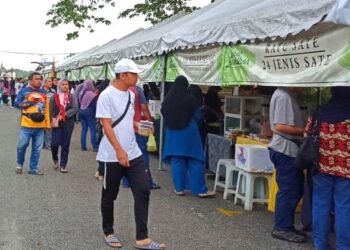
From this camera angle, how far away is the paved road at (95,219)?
17.8 feet

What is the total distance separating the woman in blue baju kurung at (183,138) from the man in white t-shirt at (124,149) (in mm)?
2334

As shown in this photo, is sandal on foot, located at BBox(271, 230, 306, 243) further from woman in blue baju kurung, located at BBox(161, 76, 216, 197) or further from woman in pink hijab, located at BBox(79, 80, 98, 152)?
woman in pink hijab, located at BBox(79, 80, 98, 152)

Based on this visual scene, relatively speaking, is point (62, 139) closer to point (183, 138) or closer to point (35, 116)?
point (35, 116)

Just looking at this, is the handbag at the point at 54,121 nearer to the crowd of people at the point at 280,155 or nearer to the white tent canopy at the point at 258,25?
the white tent canopy at the point at 258,25

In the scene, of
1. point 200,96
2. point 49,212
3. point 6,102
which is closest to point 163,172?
point 200,96

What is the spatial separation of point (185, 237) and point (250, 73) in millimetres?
1886

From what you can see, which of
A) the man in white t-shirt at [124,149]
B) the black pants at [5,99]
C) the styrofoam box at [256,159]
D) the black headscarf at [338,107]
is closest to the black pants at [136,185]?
the man in white t-shirt at [124,149]

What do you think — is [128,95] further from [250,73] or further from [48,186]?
Answer: [48,186]

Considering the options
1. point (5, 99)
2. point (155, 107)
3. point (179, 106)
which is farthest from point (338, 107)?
point (5, 99)

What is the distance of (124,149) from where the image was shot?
16.4ft

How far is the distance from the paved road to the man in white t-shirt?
1.49 feet

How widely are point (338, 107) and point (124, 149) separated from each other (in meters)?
1.94

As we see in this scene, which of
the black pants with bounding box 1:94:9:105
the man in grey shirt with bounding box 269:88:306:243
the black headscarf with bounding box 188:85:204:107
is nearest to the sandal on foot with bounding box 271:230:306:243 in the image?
the man in grey shirt with bounding box 269:88:306:243

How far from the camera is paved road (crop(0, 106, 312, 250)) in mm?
5426
